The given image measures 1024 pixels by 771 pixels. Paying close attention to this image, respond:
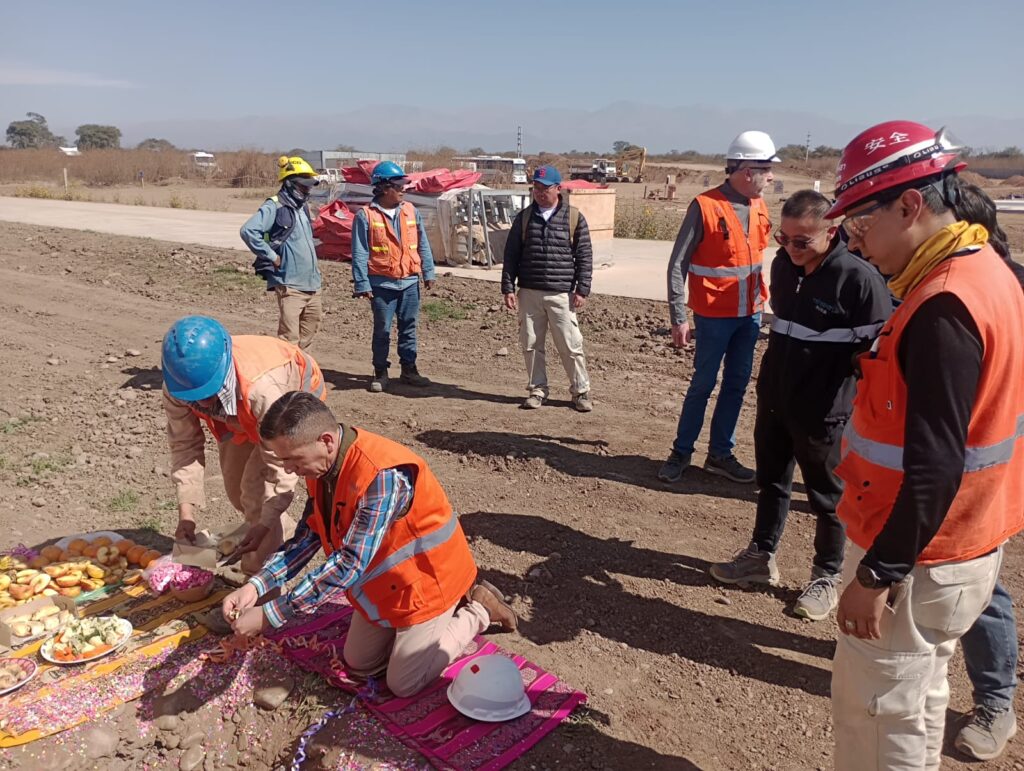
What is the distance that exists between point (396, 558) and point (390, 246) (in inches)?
179

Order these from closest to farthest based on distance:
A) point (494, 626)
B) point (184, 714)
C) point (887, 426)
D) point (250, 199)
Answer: point (887, 426) < point (184, 714) < point (494, 626) < point (250, 199)

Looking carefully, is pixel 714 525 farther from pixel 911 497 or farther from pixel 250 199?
pixel 250 199

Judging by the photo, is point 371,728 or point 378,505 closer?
point 378,505

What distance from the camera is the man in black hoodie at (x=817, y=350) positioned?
3.42 meters

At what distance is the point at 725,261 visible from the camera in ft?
16.0

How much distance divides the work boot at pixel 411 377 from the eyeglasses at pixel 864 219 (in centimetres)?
579

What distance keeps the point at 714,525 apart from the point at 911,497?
296 cm

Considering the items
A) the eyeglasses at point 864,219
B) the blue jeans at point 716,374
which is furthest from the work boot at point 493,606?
the eyeglasses at point 864,219

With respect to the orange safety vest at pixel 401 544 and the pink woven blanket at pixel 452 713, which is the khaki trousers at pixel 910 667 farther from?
the orange safety vest at pixel 401 544

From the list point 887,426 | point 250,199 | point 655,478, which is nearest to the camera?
point 887,426

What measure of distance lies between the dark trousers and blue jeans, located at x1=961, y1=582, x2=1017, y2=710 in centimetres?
78

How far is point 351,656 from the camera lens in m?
3.29

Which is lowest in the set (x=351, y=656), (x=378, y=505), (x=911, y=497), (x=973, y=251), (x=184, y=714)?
(x=184, y=714)

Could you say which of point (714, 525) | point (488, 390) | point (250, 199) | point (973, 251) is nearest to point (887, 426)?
point (973, 251)
